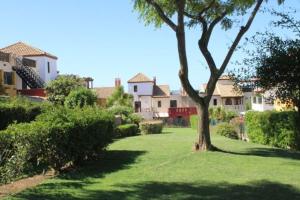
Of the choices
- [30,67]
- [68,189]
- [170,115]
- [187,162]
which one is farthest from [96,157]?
[170,115]

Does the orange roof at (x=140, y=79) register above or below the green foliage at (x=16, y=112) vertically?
above

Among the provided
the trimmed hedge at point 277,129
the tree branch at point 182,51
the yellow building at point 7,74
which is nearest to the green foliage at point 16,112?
the tree branch at point 182,51

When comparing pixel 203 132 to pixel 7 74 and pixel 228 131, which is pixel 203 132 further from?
pixel 7 74

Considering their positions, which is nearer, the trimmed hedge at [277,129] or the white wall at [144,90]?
the trimmed hedge at [277,129]

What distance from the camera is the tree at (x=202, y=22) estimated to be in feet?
66.5

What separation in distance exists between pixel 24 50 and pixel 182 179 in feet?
189

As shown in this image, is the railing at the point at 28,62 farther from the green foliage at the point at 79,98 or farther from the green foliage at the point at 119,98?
the green foliage at the point at 79,98

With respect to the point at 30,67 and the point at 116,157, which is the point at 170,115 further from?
A: the point at 116,157

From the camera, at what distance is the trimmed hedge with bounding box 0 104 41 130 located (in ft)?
77.2

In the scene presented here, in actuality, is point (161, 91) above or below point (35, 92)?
above

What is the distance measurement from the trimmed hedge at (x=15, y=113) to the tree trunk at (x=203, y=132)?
27.2 feet

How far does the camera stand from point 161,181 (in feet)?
44.1

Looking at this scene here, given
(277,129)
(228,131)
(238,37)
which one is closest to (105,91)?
(228,131)

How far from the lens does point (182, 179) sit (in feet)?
45.1
